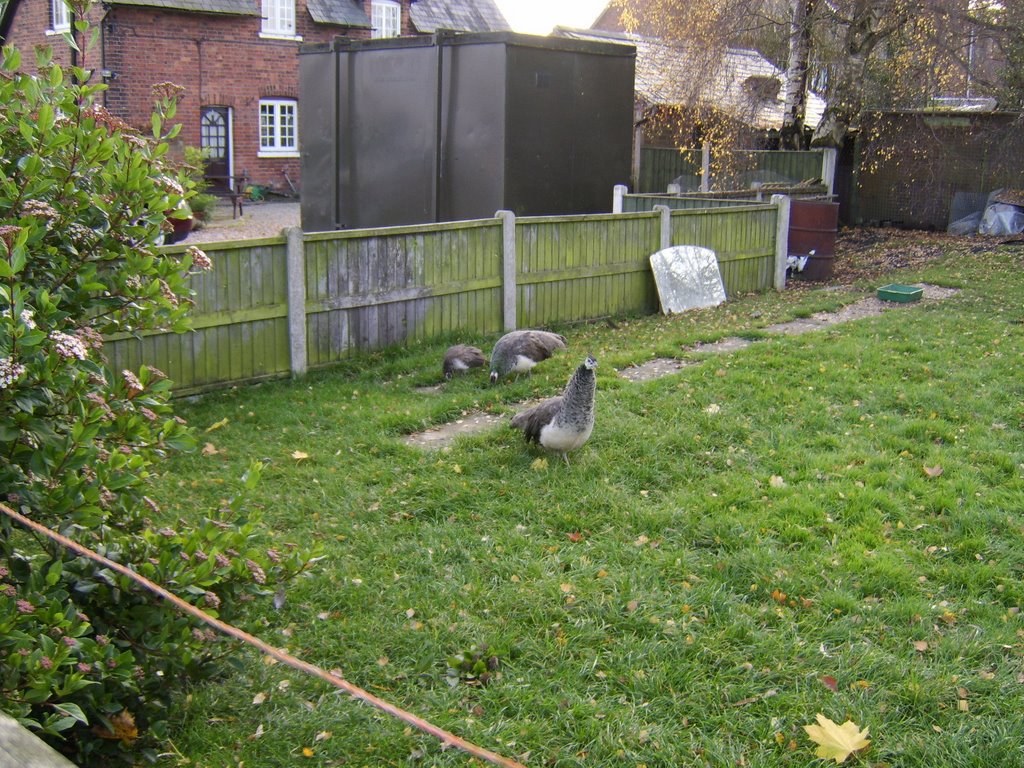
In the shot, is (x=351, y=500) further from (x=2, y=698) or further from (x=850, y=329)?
(x=850, y=329)

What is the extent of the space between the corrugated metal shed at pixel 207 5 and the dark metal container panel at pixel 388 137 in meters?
12.5

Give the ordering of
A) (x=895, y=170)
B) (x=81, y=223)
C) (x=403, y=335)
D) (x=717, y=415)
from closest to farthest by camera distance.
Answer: (x=81, y=223)
(x=717, y=415)
(x=403, y=335)
(x=895, y=170)

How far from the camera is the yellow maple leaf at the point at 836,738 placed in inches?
157

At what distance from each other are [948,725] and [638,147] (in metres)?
22.3

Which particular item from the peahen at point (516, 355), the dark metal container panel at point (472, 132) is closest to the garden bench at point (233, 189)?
the dark metal container panel at point (472, 132)

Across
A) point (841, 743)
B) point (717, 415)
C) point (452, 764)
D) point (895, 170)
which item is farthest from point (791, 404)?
point (895, 170)

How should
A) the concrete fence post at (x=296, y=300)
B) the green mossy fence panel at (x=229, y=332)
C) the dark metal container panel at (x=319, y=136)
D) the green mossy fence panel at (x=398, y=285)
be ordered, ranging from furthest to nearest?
the dark metal container panel at (x=319, y=136) < the green mossy fence panel at (x=398, y=285) < the concrete fence post at (x=296, y=300) < the green mossy fence panel at (x=229, y=332)

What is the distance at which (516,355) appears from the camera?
931 centimetres

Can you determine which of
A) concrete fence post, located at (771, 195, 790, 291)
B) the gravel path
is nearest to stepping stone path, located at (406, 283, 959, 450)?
concrete fence post, located at (771, 195, 790, 291)

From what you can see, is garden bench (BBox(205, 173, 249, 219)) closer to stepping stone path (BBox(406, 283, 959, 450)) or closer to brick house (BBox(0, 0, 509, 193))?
brick house (BBox(0, 0, 509, 193))

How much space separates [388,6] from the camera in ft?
103

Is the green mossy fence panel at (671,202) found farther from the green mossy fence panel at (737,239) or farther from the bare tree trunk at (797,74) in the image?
the bare tree trunk at (797,74)

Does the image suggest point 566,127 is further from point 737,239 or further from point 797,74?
point 797,74

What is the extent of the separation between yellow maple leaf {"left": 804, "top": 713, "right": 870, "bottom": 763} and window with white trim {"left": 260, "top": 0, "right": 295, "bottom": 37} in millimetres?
27827
